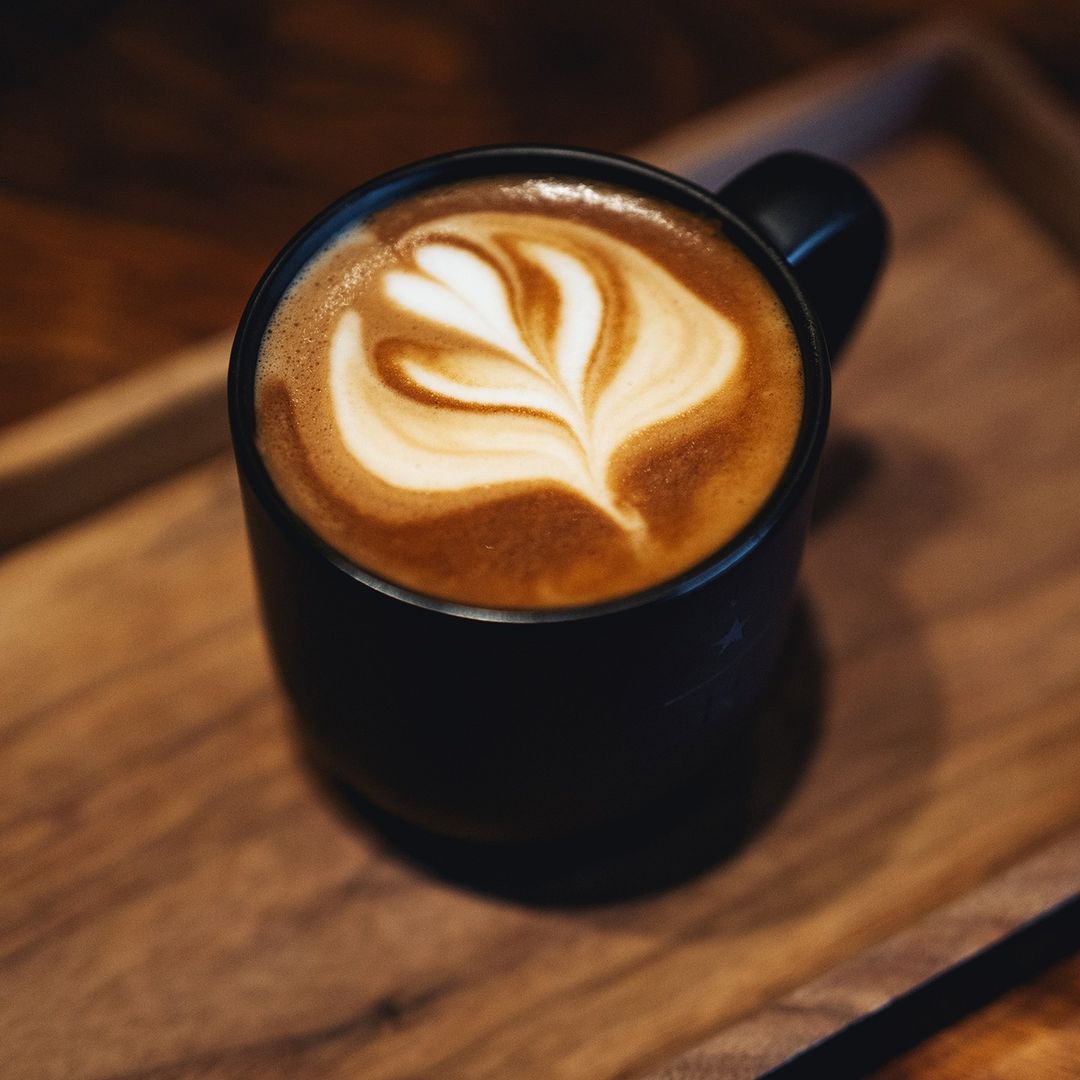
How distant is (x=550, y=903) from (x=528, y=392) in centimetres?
29

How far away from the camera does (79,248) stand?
1.01 meters

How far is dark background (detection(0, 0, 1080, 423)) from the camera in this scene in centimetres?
99

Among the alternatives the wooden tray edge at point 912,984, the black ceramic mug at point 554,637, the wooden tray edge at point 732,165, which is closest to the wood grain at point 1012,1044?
the wooden tray edge at point 912,984

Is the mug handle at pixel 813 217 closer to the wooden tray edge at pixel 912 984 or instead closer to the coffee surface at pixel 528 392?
the coffee surface at pixel 528 392

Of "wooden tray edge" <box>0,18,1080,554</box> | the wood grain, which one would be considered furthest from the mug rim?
the wood grain

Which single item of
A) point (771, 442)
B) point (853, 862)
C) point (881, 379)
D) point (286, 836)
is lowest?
point (286, 836)

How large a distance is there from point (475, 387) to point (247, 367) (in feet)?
0.35

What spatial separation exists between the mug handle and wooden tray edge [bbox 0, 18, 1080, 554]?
0.87ft

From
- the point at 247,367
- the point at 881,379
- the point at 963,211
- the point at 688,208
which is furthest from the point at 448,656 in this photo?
the point at 963,211

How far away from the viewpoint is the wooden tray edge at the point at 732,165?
0.84 m

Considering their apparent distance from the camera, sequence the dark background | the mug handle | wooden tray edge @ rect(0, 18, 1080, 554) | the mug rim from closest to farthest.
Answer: the mug rim < the mug handle < wooden tray edge @ rect(0, 18, 1080, 554) < the dark background

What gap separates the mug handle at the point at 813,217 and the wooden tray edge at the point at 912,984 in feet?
0.96

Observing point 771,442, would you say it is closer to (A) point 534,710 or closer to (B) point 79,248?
(A) point 534,710

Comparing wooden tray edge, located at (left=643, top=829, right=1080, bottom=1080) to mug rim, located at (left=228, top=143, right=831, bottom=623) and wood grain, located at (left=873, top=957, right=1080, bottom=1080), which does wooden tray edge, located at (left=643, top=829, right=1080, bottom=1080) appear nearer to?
wood grain, located at (left=873, top=957, right=1080, bottom=1080)
